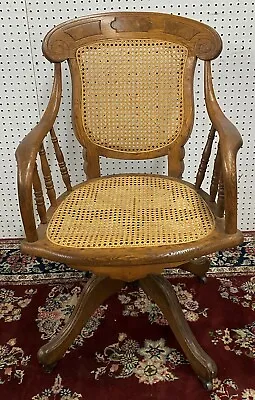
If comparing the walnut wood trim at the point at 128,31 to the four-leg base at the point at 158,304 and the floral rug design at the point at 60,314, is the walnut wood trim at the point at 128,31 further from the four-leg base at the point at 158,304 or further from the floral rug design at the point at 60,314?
the floral rug design at the point at 60,314

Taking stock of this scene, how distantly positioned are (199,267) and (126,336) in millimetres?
388

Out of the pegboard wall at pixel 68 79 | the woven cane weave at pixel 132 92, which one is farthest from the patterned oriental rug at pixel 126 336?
the woven cane weave at pixel 132 92

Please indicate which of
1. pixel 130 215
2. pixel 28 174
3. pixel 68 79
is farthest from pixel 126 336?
pixel 68 79

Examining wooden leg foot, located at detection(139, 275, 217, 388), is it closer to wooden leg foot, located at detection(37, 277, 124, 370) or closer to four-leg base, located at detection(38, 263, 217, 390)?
four-leg base, located at detection(38, 263, 217, 390)

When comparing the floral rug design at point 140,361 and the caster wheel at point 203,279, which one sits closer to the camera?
the floral rug design at point 140,361

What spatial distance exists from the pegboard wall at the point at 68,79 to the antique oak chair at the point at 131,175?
0.81ft

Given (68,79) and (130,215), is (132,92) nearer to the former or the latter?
(68,79)

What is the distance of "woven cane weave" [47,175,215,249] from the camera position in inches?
50.4

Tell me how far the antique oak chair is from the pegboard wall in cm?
25

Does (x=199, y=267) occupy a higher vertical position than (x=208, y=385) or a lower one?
higher

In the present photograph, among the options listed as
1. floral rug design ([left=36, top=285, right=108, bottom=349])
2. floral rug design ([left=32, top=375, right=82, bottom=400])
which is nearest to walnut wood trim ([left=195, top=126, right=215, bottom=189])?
floral rug design ([left=36, top=285, right=108, bottom=349])

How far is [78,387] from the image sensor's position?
1466 mm

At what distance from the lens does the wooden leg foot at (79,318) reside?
150 cm

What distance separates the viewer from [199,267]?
1.82 m
